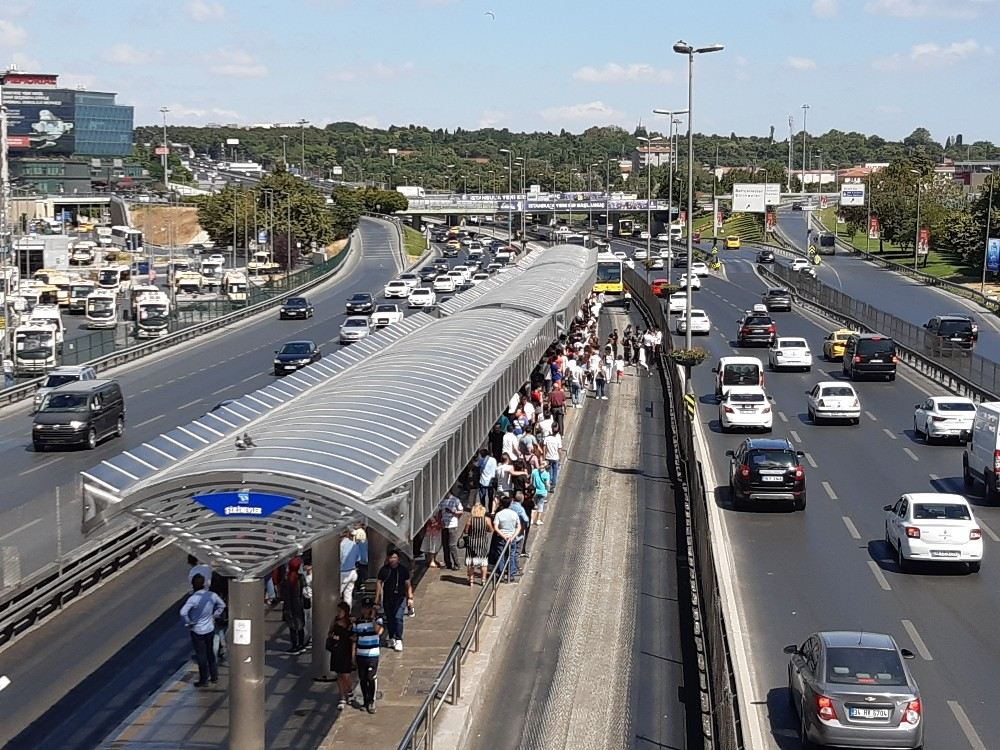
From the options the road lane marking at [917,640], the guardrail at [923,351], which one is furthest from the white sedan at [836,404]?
the road lane marking at [917,640]

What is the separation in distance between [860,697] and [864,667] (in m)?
0.46

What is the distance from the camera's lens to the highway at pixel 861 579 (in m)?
17.8

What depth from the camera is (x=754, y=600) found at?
22.4m

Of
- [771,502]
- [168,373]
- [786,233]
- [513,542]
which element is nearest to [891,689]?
[513,542]

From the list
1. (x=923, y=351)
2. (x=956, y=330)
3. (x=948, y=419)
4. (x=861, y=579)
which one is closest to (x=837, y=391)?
(x=948, y=419)

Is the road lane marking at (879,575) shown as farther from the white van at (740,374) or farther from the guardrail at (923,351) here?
the white van at (740,374)

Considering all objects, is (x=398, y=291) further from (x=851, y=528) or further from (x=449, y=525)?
(x=449, y=525)

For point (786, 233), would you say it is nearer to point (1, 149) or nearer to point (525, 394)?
point (1, 149)

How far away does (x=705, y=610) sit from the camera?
18672mm

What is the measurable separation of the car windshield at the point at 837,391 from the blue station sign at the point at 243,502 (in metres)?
29.9

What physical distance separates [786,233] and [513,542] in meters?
140

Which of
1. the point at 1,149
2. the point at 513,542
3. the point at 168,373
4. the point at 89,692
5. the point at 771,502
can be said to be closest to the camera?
the point at 89,692

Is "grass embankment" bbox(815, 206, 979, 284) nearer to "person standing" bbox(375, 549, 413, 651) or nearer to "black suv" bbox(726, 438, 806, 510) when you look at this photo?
"black suv" bbox(726, 438, 806, 510)

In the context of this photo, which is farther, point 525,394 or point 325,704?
point 525,394
